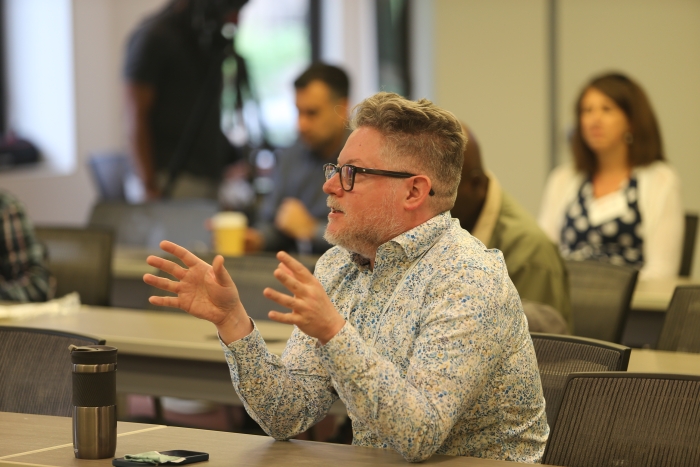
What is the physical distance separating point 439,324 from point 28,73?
568 centimetres

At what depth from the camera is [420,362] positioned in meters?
1.49

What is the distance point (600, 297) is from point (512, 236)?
39 cm

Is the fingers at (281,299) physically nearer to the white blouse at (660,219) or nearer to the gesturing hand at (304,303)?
the gesturing hand at (304,303)

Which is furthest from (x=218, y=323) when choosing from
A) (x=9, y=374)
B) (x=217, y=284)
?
(x=9, y=374)

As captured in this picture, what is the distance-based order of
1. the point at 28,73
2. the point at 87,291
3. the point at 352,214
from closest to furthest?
the point at 352,214, the point at 87,291, the point at 28,73

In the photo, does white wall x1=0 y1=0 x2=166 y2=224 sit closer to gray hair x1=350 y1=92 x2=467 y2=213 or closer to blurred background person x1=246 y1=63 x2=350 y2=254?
blurred background person x1=246 y1=63 x2=350 y2=254

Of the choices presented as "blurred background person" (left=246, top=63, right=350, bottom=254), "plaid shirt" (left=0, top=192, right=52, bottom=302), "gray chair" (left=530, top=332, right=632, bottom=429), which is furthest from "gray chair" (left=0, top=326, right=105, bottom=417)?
"blurred background person" (left=246, top=63, right=350, bottom=254)

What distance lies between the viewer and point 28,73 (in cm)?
654

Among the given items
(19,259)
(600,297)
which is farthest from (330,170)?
(19,259)

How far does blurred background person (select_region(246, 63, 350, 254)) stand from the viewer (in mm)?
4117

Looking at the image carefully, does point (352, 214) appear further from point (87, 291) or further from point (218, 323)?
point (87, 291)

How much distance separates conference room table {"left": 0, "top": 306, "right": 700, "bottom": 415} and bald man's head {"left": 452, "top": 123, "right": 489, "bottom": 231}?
23.0 inches

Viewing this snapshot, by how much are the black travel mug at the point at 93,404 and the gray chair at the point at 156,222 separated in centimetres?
264

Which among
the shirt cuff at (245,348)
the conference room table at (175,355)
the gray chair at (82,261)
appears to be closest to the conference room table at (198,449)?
the shirt cuff at (245,348)
